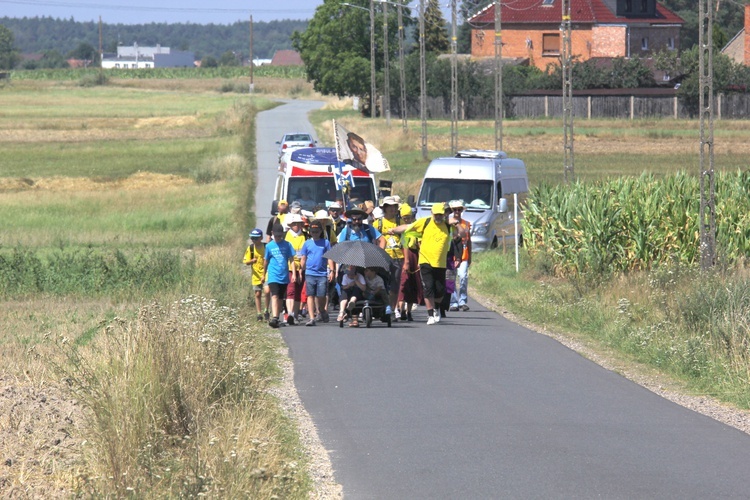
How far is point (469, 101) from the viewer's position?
90812mm

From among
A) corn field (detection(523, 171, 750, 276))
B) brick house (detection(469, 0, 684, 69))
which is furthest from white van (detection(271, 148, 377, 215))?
brick house (detection(469, 0, 684, 69))

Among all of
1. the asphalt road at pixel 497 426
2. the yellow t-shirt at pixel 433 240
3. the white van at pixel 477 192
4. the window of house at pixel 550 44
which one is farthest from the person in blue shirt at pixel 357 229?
the window of house at pixel 550 44

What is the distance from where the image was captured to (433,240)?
16.5 meters

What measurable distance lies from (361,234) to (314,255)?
2.38 feet

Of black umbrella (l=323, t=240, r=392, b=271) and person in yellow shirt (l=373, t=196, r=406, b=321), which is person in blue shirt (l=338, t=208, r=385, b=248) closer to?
black umbrella (l=323, t=240, r=392, b=271)

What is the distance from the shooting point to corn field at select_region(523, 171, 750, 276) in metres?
21.6

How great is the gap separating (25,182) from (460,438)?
40.4m

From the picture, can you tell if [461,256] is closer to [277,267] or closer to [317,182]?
[277,267]

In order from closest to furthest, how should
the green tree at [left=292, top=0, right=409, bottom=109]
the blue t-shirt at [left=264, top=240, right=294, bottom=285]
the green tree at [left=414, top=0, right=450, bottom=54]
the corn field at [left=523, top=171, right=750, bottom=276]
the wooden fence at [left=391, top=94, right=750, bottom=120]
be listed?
the blue t-shirt at [left=264, top=240, right=294, bottom=285] < the corn field at [left=523, top=171, right=750, bottom=276] < the wooden fence at [left=391, top=94, right=750, bottom=120] < the green tree at [left=292, top=0, right=409, bottom=109] < the green tree at [left=414, top=0, right=450, bottom=54]

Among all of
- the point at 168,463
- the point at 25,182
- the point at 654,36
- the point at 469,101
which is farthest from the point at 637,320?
the point at 654,36

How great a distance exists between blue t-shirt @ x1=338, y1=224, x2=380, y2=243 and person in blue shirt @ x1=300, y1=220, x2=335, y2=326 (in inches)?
10.4

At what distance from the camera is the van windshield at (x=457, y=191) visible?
1040 inches

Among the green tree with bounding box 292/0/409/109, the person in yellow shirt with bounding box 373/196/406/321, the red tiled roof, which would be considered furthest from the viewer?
the red tiled roof

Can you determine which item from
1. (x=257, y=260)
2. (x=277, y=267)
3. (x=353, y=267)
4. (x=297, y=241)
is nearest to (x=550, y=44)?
(x=297, y=241)
